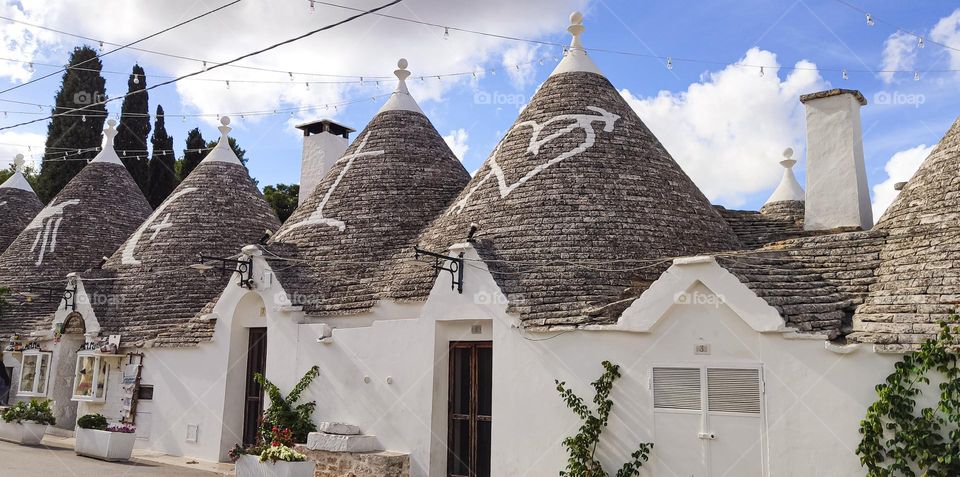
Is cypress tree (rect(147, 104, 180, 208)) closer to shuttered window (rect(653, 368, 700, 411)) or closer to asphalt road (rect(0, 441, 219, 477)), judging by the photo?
asphalt road (rect(0, 441, 219, 477))

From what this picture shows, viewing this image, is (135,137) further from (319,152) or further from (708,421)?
(708,421)

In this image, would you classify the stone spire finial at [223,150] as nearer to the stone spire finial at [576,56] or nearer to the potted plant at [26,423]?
the potted plant at [26,423]

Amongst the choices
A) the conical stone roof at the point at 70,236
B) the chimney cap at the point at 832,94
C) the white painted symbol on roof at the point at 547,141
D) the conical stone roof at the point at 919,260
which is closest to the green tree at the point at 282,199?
the conical stone roof at the point at 70,236

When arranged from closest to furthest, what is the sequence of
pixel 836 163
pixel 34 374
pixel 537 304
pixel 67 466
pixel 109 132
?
pixel 537 304
pixel 836 163
pixel 67 466
pixel 34 374
pixel 109 132

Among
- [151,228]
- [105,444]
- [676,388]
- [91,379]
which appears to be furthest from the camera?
[151,228]

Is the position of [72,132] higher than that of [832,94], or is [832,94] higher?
[72,132]

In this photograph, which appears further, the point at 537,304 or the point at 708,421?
the point at 537,304

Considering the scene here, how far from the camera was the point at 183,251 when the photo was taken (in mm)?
18406

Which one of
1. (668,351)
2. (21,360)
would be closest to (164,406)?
(21,360)

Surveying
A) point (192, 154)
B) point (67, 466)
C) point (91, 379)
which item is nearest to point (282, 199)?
point (192, 154)

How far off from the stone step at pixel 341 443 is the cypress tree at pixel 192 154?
27.9 metres

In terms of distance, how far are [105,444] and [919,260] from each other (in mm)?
13137

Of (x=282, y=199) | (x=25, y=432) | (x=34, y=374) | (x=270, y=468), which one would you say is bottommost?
(x=270, y=468)

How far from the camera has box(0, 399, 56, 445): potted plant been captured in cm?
1577
